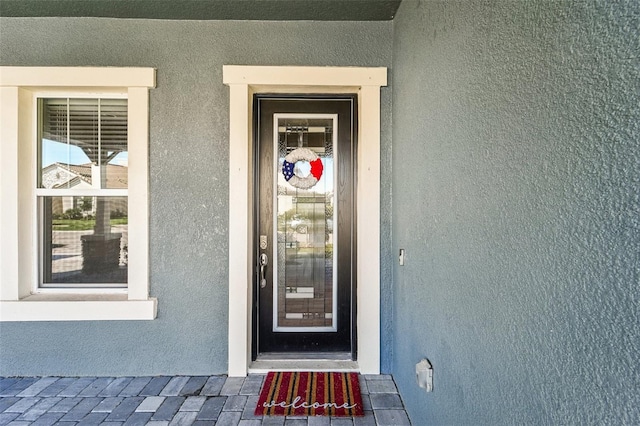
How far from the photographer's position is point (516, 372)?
3.38 feet

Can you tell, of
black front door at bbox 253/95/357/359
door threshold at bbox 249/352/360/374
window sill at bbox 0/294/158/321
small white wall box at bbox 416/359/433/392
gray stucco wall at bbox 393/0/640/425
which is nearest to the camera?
gray stucco wall at bbox 393/0/640/425

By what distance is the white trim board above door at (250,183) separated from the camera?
2672 millimetres

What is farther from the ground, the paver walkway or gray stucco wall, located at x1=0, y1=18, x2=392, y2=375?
gray stucco wall, located at x1=0, y1=18, x2=392, y2=375

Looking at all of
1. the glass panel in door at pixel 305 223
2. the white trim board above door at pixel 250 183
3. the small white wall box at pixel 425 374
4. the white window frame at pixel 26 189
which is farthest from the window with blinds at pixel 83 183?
the small white wall box at pixel 425 374

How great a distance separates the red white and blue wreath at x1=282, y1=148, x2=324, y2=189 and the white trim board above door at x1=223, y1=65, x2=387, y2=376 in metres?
0.34

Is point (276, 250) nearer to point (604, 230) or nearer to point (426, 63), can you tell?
point (426, 63)

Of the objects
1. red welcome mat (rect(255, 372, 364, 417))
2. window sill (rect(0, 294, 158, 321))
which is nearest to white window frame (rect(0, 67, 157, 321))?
window sill (rect(0, 294, 158, 321))

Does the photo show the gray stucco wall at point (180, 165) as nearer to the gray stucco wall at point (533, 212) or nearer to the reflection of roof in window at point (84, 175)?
the reflection of roof in window at point (84, 175)

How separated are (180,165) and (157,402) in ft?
5.58

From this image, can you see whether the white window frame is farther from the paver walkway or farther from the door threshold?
the door threshold

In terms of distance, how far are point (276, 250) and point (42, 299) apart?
6.02 feet

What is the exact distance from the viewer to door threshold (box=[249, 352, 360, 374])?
9.00 feet

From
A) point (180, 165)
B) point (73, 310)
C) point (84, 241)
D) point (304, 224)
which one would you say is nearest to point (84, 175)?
point (84, 241)

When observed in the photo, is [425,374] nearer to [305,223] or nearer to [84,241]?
[305,223]
